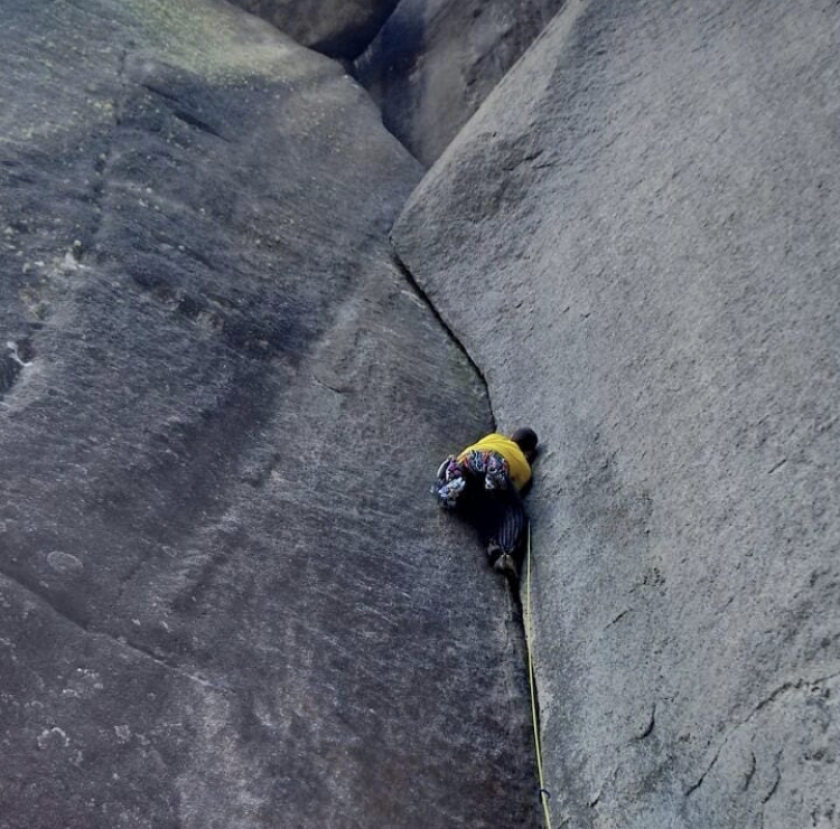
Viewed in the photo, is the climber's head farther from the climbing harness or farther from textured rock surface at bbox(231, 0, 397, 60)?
textured rock surface at bbox(231, 0, 397, 60)

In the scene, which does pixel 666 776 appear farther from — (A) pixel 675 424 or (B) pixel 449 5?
(B) pixel 449 5

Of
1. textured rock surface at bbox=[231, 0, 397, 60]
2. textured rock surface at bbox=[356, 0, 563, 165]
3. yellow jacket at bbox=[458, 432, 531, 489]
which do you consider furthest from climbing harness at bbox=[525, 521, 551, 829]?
textured rock surface at bbox=[231, 0, 397, 60]

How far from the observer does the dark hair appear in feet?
18.9

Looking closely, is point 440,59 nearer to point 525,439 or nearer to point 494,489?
point 525,439

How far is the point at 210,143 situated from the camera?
7.35m

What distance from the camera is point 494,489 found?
547cm

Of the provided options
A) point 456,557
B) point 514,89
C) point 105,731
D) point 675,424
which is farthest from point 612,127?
point 105,731

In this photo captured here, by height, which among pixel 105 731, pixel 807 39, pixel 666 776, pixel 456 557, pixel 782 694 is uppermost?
pixel 807 39

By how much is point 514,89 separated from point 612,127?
122 cm

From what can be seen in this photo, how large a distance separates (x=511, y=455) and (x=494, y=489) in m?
0.24

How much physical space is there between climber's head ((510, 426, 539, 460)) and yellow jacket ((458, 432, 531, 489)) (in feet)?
0.16

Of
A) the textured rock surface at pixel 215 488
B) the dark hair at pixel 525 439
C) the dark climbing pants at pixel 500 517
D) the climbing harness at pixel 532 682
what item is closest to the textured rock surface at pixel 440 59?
the textured rock surface at pixel 215 488

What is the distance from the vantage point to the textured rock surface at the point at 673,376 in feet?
12.7

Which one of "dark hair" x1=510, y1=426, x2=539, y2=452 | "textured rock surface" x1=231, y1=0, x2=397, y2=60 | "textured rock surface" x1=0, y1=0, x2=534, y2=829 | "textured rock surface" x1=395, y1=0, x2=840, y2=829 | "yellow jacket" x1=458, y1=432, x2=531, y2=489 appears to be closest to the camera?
"textured rock surface" x1=395, y1=0, x2=840, y2=829
